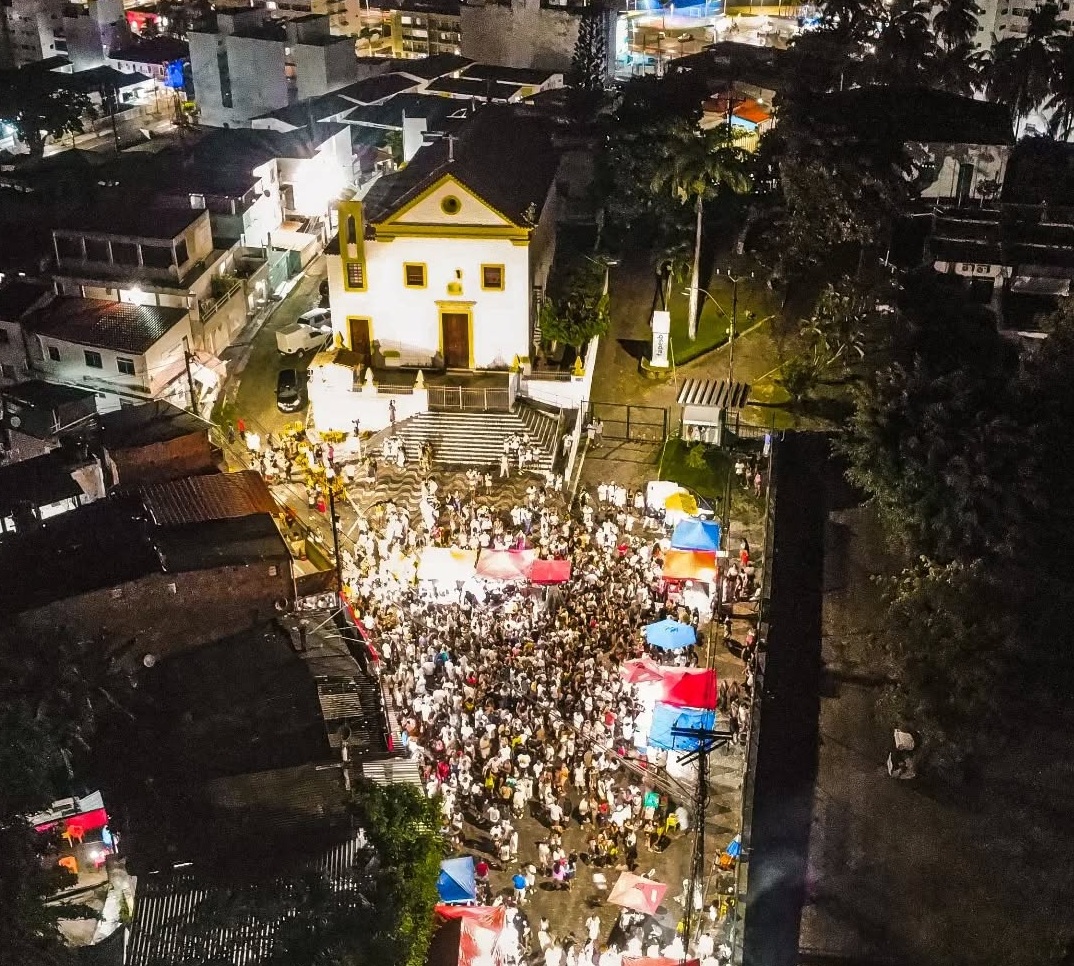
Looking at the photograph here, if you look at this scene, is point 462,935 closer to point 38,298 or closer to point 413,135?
point 38,298

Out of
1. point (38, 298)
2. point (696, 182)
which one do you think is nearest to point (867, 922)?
point (696, 182)

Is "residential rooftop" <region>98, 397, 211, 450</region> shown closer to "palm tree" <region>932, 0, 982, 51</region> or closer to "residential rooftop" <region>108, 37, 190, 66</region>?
"palm tree" <region>932, 0, 982, 51</region>

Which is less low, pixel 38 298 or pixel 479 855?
pixel 38 298

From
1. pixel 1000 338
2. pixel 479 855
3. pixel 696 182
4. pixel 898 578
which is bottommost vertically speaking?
pixel 479 855

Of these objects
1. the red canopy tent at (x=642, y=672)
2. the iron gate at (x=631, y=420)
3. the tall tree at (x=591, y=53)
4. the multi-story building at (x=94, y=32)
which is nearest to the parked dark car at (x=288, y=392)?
the iron gate at (x=631, y=420)

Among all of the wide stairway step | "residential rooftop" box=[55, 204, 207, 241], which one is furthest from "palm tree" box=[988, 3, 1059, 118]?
"residential rooftop" box=[55, 204, 207, 241]

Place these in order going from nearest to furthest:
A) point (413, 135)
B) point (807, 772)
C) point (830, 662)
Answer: point (807, 772) < point (830, 662) < point (413, 135)
